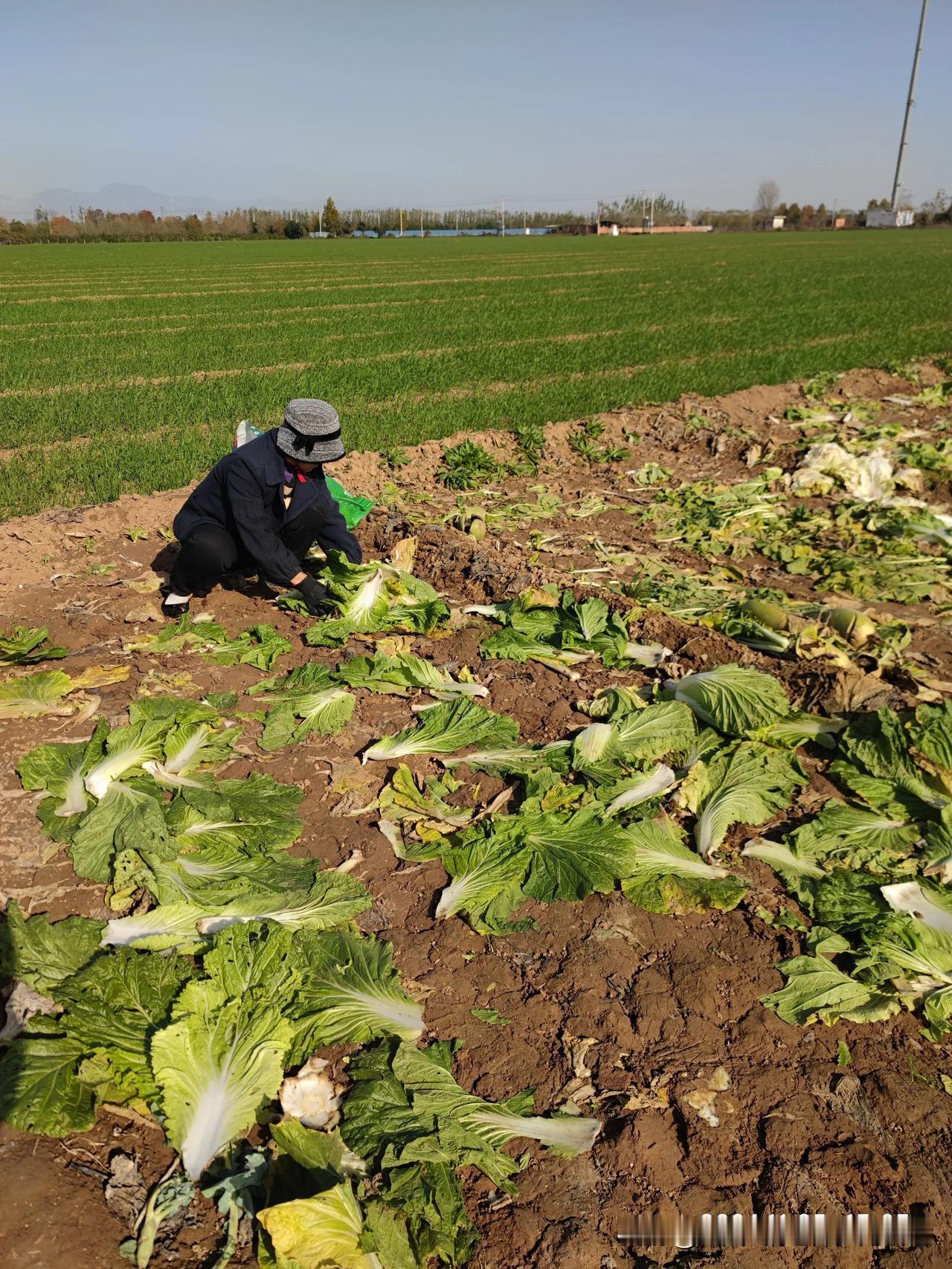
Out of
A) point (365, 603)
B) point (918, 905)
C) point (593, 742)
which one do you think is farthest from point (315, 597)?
point (918, 905)

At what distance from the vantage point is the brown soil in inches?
87.6

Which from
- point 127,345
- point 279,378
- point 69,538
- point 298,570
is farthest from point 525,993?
point 127,345

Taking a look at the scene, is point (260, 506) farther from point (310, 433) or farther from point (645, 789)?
point (645, 789)

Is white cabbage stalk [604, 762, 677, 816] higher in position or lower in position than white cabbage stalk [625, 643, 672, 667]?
lower

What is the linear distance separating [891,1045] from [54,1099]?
2.55 m

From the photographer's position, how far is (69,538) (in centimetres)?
661

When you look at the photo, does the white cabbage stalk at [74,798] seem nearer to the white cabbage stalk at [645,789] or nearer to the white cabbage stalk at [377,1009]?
the white cabbage stalk at [377,1009]

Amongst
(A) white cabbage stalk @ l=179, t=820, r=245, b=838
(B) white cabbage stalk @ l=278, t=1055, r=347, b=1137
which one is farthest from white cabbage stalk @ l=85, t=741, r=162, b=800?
(B) white cabbage stalk @ l=278, t=1055, r=347, b=1137

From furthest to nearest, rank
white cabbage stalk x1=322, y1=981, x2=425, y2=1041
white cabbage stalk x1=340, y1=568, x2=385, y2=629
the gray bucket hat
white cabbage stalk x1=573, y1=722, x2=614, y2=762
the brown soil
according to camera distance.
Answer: white cabbage stalk x1=340, y1=568, x2=385, y2=629
the gray bucket hat
white cabbage stalk x1=573, y1=722, x2=614, y2=762
white cabbage stalk x1=322, y1=981, x2=425, y2=1041
the brown soil

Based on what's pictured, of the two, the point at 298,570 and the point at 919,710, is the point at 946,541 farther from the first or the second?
the point at 298,570

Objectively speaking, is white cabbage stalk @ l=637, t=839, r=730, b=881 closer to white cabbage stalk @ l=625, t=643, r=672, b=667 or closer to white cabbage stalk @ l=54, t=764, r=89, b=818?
white cabbage stalk @ l=625, t=643, r=672, b=667

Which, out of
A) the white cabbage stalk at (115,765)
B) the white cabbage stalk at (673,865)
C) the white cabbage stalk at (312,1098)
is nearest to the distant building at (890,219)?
the white cabbage stalk at (673,865)

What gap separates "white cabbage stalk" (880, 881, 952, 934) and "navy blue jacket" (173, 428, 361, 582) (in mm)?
3714

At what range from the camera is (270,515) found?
527cm
